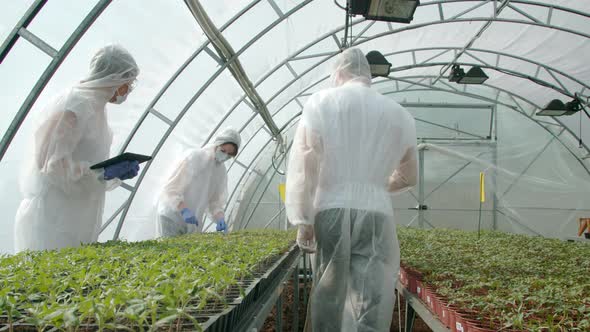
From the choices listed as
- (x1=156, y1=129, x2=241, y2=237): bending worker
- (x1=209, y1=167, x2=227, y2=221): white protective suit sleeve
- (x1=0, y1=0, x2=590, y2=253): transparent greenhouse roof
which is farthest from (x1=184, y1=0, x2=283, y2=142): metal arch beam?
(x1=209, y1=167, x2=227, y2=221): white protective suit sleeve

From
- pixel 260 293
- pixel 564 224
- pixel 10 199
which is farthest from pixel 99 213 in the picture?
pixel 564 224

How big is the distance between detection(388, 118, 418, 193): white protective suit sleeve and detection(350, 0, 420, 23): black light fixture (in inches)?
67.7

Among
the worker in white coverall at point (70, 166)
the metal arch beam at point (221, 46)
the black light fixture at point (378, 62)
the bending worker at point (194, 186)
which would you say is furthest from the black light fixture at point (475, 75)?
the worker in white coverall at point (70, 166)

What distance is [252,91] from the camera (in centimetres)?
755

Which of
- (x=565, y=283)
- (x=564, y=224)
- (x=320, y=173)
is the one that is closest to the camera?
(x=565, y=283)

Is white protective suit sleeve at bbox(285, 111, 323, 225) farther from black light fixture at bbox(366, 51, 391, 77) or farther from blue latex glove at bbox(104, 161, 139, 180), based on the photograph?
black light fixture at bbox(366, 51, 391, 77)

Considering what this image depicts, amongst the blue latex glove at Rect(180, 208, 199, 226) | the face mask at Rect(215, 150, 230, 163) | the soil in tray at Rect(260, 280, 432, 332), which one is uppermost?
the face mask at Rect(215, 150, 230, 163)

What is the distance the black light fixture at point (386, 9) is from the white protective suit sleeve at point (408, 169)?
172cm

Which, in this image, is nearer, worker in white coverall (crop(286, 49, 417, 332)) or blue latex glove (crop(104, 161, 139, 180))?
worker in white coverall (crop(286, 49, 417, 332))

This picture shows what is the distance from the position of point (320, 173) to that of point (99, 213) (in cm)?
172

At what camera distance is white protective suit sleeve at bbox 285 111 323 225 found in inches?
107

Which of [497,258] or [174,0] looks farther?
[174,0]

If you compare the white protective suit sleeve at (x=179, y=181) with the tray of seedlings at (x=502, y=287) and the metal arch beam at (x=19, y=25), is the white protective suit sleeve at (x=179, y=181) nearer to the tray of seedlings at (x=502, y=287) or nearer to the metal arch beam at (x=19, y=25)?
the metal arch beam at (x=19, y=25)

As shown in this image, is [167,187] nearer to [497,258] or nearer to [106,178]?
[106,178]
